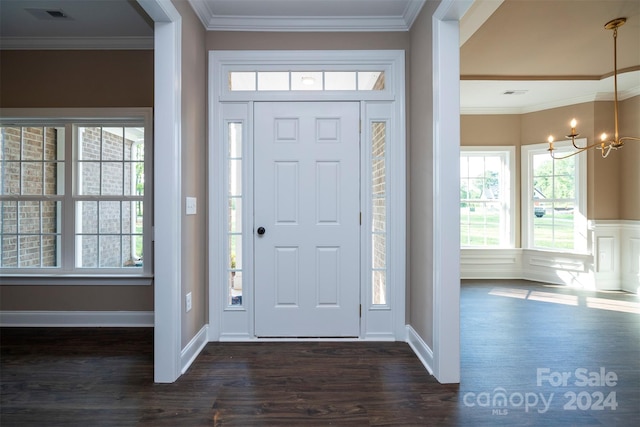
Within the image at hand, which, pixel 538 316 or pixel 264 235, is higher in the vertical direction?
pixel 264 235

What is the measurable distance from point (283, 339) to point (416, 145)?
1.95 meters

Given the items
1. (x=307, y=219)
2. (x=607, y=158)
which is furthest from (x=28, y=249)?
(x=607, y=158)

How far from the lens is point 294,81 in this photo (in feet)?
9.91

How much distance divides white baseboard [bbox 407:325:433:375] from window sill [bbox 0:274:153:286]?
2416mm

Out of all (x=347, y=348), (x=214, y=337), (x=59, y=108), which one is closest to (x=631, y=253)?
(x=347, y=348)

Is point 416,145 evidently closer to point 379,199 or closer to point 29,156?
point 379,199

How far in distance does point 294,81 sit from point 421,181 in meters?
1.37

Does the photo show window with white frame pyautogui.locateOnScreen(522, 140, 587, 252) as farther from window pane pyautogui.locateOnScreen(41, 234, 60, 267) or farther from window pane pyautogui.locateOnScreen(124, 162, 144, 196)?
window pane pyautogui.locateOnScreen(41, 234, 60, 267)

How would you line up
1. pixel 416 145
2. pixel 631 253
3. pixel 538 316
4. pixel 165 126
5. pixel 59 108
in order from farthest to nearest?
pixel 631 253, pixel 538 316, pixel 59 108, pixel 416 145, pixel 165 126

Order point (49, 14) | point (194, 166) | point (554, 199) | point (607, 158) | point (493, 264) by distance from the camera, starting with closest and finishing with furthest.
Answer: point (194, 166)
point (49, 14)
point (607, 158)
point (554, 199)
point (493, 264)

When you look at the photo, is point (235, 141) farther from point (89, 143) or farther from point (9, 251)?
point (9, 251)

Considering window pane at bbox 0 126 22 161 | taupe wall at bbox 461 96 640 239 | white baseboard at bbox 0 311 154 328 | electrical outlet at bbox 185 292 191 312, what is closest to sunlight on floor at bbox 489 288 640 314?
taupe wall at bbox 461 96 640 239

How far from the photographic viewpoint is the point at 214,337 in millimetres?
2988

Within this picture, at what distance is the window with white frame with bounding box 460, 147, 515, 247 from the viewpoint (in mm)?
5633
